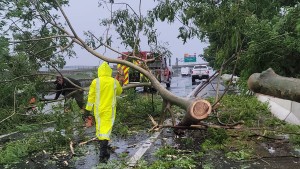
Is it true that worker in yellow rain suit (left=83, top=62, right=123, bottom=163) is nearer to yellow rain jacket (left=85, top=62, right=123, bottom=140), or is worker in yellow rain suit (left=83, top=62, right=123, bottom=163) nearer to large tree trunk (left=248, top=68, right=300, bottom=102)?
yellow rain jacket (left=85, top=62, right=123, bottom=140)

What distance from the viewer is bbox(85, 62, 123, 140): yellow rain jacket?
232 inches

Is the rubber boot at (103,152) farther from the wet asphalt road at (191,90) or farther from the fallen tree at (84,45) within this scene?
the wet asphalt road at (191,90)

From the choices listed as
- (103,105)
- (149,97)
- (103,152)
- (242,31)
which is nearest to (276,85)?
(103,105)

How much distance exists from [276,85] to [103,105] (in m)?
2.73

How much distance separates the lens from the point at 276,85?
4328 mm

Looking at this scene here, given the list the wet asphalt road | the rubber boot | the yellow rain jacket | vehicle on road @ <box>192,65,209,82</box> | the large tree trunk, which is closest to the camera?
the large tree trunk

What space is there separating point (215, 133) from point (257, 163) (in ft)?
4.74

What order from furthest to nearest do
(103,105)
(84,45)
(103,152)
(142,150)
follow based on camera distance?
(84,45)
(142,150)
(103,105)
(103,152)

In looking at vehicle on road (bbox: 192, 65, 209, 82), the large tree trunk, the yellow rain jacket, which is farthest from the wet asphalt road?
vehicle on road (bbox: 192, 65, 209, 82)

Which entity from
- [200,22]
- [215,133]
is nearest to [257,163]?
[215,133]

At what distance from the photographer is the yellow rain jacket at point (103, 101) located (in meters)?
5.90

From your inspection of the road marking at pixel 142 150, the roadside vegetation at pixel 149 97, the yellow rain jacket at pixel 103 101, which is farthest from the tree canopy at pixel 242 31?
the yellow rain jacket at pixel 103 101

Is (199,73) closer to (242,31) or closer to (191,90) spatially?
(191,90)

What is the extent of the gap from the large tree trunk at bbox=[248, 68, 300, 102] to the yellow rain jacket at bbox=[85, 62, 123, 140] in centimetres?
228
